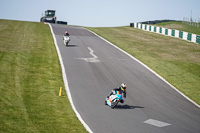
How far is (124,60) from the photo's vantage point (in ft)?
93.6

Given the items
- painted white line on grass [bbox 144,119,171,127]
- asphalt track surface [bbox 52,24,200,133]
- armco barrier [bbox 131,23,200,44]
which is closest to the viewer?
asphalt track surface [bbox 52,24,200,133]

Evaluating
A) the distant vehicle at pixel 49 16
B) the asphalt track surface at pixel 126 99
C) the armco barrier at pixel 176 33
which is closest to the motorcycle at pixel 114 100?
the asphalt track surface at pixel 126 99

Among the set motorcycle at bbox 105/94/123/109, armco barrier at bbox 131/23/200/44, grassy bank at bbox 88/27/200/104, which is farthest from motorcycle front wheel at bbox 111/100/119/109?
armco barrier at bbox 131/23/200/44

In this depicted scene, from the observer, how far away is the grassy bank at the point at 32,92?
12525 mm

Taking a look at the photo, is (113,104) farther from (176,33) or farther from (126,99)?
(176,33)

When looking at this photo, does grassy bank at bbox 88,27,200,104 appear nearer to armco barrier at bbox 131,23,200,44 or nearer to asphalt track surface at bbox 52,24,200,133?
asphalt track surface at bbox 52,24,200,133

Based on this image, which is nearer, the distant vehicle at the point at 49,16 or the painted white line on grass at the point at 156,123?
the painted white line on grass at the point at 156,123

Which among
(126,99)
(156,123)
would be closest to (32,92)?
(126,99)

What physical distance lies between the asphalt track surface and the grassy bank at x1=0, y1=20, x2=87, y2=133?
1069 mm

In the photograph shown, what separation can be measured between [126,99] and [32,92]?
5.99 meters

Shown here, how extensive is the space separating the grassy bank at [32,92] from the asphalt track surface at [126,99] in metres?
1.07

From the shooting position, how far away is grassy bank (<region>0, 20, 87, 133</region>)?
1252 centimetres

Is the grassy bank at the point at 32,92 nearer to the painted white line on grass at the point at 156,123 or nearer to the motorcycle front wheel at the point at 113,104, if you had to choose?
the motorcycle front wheel at the point at 113,104

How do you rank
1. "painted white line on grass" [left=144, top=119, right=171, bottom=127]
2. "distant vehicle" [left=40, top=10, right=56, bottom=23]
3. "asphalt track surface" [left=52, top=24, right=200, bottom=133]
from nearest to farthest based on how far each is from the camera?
1. "asphalt track surface" [left=52, top=24, right=200, bottom=133]
2. "painted white line on grass" [left=144, top=119, right=171, bottom=127]
3. "distant vehicle" [left=40, top=10, right=56, bottom=23]
